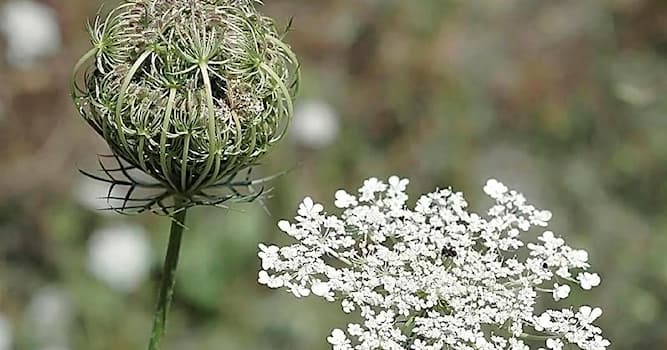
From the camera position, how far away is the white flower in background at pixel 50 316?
303 centimetres

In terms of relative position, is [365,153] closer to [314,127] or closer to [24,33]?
[314,127]

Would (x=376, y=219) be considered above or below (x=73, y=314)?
below

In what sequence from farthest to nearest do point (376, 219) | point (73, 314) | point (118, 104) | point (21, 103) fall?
1. point (21, 103)
2. point (73, 314)
3. point (376, 219)
4. point (118, 104)

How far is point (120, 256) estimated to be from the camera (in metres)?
3.17

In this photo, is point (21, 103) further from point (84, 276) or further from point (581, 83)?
point (581, 83)

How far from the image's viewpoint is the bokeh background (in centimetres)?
308

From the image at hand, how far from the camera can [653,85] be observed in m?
3.25

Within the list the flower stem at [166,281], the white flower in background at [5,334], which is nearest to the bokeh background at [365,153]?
the white flower in background at [5,334]

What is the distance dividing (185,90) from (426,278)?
14.4 inches

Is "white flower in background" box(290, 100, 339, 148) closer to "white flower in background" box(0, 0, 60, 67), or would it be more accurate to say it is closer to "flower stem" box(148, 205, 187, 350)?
"white flower in background" box(0, 0, 60, 67)

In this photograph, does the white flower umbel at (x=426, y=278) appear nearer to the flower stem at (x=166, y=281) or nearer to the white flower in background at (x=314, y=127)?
the flower stem at (x=166, y=281)

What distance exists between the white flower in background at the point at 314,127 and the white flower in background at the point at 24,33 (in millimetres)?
897

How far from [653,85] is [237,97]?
7.29ft

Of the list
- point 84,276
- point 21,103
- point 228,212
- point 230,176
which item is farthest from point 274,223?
point 230,176
